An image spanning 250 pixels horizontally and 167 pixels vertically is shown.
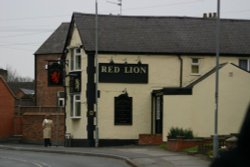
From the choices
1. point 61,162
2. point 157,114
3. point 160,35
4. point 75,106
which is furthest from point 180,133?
point 75,106

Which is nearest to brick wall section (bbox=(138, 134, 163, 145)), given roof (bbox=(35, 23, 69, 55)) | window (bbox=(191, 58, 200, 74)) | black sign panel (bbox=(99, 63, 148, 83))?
black sign panel (bbox=(99, 63, 148, 83))

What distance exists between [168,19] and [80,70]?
6.86m

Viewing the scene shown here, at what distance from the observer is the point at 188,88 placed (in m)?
35.3

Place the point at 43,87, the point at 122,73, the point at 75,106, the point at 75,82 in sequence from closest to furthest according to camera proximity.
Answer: the point at 122,73, the point at 75,82, the point at 75,106, the point at 43,87

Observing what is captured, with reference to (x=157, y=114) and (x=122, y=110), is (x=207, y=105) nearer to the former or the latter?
(x=157, y=114)

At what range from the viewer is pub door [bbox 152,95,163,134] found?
3658cm

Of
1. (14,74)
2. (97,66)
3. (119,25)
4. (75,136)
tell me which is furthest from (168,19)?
(14,74)

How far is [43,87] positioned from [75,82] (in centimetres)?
2827

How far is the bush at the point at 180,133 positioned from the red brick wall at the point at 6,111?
19868 millimetres

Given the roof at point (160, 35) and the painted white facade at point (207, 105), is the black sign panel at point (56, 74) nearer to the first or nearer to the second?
the roof at point (160, 35)

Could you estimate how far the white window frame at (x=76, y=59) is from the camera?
39.6 m

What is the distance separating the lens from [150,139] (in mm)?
35969

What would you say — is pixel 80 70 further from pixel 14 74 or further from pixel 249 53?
pixel 14 74

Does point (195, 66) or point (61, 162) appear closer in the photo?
point (61, 162)
